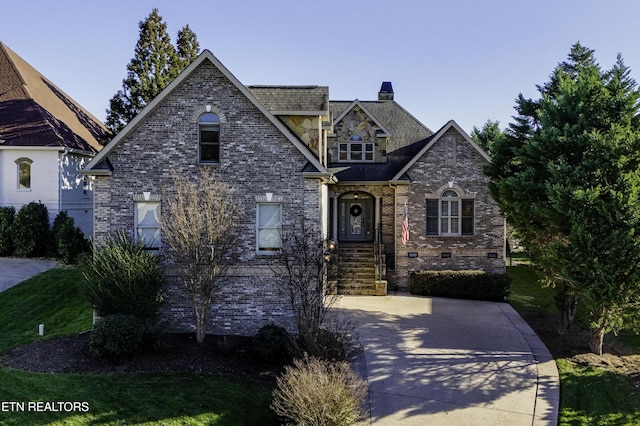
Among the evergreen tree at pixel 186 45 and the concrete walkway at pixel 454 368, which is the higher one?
the evergreen tree at pixel 186 45

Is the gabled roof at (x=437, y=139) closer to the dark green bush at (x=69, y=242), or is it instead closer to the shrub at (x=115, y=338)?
the shrub at (x=115, y=338)

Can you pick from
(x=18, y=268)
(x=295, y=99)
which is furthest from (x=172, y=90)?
(x=18, y=268)

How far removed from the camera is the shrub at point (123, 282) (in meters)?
11.8

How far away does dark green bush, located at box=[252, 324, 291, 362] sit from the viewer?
37.4ft

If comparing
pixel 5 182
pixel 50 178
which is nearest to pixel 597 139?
pixel 50 178

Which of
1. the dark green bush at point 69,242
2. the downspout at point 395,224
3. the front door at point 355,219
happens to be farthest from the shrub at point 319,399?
the dark green bush at point 69,242

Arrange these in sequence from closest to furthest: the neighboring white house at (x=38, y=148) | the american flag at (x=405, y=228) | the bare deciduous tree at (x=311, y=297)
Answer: the bare deciduous tree at (x=311, y=297) < the american flag at (x=405, y=228) < the neighboring white house at (x=38, y=148)

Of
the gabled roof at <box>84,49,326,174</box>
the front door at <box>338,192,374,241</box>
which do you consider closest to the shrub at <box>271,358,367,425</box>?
the gabled roof at <box>84,49,326,174</box>

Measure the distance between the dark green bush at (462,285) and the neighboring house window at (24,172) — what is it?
20.1 m

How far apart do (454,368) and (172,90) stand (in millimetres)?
11387

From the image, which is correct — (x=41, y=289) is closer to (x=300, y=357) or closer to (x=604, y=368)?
(x=300, y=357)

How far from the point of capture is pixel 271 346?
11.4m

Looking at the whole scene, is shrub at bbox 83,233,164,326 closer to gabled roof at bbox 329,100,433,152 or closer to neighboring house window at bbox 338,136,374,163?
neighboring house window at bbox 338,136,374,163

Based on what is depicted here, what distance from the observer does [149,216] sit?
13.7m
